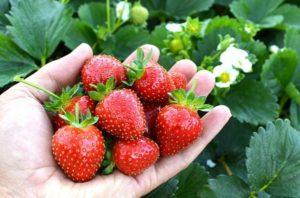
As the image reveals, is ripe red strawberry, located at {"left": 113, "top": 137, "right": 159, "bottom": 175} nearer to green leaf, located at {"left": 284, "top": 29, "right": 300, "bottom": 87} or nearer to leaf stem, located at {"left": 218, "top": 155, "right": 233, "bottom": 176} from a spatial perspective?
leaf stem, located at {"left": 218, "top": 155, "right": 233, "bottom": 176}

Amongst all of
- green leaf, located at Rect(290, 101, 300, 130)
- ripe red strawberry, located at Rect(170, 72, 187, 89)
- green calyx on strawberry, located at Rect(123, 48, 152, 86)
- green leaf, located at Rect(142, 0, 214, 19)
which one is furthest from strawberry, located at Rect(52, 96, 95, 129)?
green leaf, located at Rect(142, 0, 214, 19)

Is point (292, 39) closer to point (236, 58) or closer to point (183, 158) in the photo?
point (236, 58)

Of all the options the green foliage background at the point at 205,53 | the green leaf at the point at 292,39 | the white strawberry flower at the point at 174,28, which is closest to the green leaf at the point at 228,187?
the green foliage background at the point at 205,53

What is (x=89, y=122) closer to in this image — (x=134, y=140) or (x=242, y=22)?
(x=134, y=140)

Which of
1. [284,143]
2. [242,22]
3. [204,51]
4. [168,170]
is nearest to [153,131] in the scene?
[168,170]

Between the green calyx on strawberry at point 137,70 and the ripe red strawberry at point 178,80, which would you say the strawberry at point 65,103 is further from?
the ripe red strawberry at point 178,80
